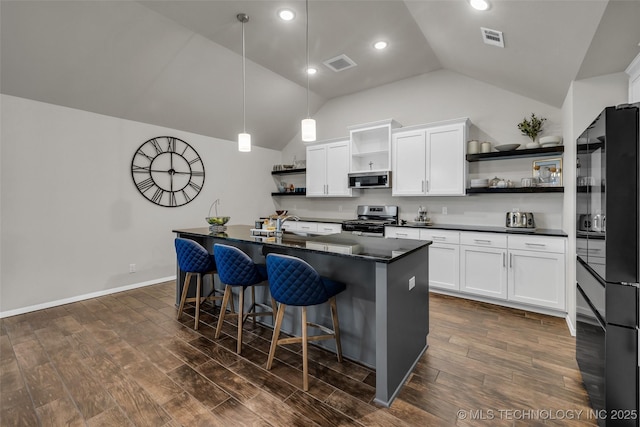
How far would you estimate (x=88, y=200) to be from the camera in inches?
152

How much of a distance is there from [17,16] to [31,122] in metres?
1.23

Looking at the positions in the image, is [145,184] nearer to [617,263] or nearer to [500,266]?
[500,266]

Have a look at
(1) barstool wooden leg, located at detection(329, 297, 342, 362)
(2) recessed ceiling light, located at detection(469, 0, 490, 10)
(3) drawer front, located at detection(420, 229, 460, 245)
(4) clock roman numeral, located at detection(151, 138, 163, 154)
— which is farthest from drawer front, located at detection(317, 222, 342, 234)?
(2) recessed ceiling light, located at detection(469, 0, 490, 10)

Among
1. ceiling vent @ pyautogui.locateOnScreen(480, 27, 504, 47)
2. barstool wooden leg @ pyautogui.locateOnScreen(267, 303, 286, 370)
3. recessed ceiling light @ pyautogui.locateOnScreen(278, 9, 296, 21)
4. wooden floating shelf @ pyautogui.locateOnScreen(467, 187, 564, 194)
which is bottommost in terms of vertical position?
barstool wooden leg @ pyautogui.locateOnScreen(267, 303, 286, 370)

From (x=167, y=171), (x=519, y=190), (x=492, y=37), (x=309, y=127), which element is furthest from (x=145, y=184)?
(x=519, y=190)

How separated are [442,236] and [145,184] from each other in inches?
174

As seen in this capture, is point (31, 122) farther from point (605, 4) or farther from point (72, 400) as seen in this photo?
point (605, 4)

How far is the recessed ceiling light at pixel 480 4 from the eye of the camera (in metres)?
2.29

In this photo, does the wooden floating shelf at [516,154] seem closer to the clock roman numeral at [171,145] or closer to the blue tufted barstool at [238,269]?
the blue tufted barstool at [238,269]

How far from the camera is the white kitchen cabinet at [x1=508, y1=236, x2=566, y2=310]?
317 centimetres

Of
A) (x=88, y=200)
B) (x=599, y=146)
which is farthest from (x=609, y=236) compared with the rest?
(x=88, y=200)

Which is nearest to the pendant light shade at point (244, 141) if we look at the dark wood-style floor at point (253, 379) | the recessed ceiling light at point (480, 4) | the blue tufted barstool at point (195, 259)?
the blue tufted barstool at point (195, 259)

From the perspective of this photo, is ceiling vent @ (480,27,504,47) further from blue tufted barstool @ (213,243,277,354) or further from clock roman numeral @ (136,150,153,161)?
clock roman numeral @ (136,150,153,161)

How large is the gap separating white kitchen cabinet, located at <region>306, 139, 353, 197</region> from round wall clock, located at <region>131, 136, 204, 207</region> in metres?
2.02
